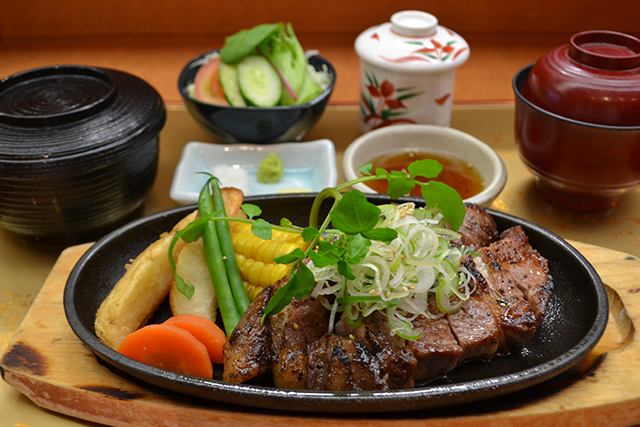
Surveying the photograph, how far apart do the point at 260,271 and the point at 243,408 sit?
517 mm

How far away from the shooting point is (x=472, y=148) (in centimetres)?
275

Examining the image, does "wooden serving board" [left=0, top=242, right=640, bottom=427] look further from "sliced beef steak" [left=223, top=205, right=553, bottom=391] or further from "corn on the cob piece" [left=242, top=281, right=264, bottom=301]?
"corn on the cob piece" [left=242, top=281, right=264, bottom=301]

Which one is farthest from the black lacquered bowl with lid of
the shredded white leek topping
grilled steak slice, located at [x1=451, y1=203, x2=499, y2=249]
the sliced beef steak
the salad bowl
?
grilled steak slice, located at [x1=451, y1=203, x2=499, y2=249]

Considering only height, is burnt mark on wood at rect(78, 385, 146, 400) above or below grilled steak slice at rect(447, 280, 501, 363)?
below

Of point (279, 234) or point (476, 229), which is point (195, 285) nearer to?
point (279, 234)

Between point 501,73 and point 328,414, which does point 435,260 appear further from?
point 501,73

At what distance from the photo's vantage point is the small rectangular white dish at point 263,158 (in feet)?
9.48

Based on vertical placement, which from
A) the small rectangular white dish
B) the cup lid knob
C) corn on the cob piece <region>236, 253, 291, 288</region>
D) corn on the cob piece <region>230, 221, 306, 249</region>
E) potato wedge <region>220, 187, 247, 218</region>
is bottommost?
the small rectangular white dish

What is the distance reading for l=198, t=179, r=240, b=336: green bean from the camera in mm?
1876

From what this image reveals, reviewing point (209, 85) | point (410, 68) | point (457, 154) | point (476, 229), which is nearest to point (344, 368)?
point (476, 229)

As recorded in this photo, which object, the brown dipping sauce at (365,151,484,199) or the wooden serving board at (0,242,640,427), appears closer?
the wooden serving board at (0,242,640,427)

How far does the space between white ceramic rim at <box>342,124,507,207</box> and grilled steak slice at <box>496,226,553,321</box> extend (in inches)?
14.3

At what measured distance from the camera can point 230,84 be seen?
305 cm

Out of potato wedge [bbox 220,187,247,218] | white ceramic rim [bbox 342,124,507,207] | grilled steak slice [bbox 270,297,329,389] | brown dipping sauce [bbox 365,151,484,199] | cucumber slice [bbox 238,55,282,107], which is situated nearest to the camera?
grilled steak slice [bbox 270,297,329,389]
